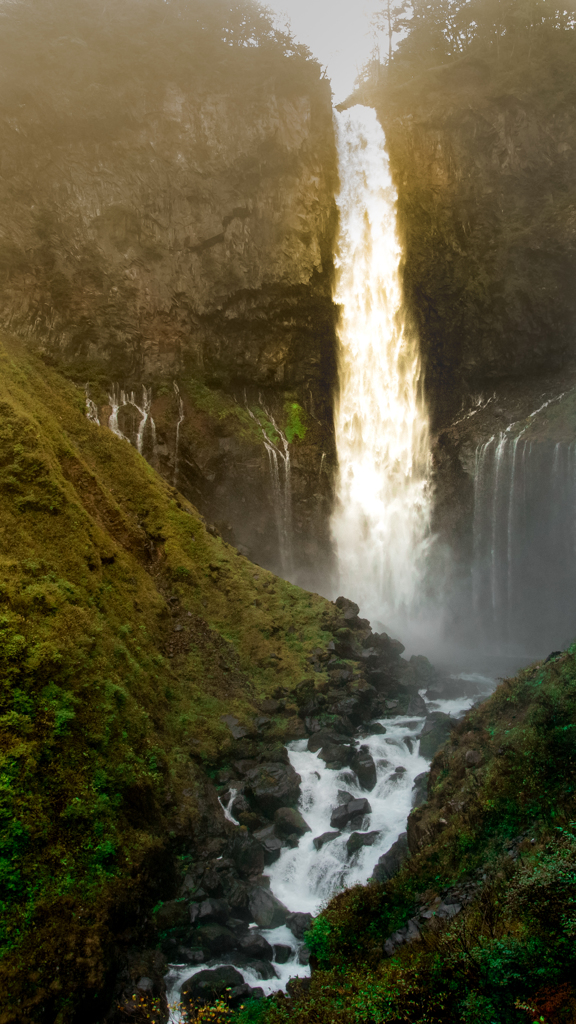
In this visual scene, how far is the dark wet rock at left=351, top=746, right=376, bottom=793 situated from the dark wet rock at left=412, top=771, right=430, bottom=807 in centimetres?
89

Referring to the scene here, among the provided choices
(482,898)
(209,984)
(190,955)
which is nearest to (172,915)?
(190,955)

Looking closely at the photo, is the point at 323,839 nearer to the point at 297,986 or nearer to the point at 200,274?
the point at 297,986

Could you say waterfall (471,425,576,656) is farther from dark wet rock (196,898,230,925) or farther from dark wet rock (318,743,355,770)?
dark wet rock (196,898,230,925)

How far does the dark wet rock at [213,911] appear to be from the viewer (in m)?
7.85

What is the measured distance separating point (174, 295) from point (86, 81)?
9.39m

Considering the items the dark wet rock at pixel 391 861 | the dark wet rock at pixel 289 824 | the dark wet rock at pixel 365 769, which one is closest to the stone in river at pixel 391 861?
the dark wet rock at pixel 391 861

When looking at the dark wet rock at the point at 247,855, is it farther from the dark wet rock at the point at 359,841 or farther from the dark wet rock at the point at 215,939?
the dark wet rock at the point at 359,841

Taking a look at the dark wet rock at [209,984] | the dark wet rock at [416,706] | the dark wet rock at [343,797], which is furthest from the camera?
the dark wet rock at [416,706]

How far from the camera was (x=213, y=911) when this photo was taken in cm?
791

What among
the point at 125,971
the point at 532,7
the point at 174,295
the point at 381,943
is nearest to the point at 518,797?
the point at 381,943

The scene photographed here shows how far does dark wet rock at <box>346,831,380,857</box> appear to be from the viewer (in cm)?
975

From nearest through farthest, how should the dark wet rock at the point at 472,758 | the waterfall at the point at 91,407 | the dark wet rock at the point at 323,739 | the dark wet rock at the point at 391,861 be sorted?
the dark wet rock at the point at 391,861, the dark wet rock at the point at 472,758, the dark wet rock at the point at 323,739, the waterfall at the point at 91,407

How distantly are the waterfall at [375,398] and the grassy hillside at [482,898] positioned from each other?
52.7ft

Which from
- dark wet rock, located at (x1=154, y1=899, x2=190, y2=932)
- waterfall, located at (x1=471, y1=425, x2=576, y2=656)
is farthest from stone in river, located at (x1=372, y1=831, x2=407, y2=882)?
waterfall, located at (x1=471, y1=425, x2=576, y2=656)
